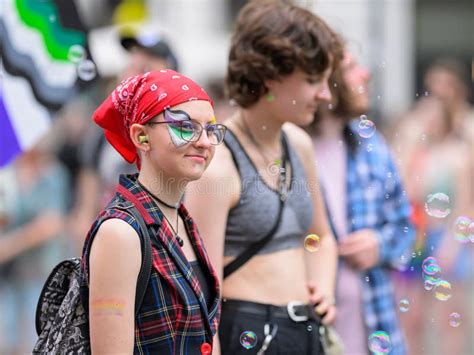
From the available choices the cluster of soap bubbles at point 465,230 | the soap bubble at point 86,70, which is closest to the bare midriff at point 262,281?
the cluster of soap bubbles at point 465,230

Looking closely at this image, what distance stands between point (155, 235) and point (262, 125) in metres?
0.84

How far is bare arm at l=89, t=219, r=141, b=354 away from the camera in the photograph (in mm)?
2340

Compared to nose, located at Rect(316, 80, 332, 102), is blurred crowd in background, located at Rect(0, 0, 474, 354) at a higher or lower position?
lower

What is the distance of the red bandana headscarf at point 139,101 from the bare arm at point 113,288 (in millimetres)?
307

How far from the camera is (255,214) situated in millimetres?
3055

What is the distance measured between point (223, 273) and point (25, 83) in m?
1.32

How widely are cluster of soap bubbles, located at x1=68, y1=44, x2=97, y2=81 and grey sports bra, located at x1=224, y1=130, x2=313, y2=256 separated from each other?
3.18 ft

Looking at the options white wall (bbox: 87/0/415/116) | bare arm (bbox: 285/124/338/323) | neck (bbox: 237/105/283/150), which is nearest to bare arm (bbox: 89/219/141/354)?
neck (bbox: 237/105/283/150)

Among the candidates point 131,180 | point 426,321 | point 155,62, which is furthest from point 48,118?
point 426,321

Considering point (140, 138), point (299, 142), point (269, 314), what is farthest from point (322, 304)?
point (140, 138)

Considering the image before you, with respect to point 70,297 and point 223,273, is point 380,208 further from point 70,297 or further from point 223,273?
point 70,297

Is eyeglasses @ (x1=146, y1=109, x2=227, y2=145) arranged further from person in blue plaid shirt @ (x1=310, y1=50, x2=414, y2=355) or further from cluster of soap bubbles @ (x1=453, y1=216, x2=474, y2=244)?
cluster of soap bubbles @ (x1=453, y1=216, x2=474, y2=244)

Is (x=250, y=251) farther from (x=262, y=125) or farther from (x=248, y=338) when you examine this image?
(x=262, y=125)

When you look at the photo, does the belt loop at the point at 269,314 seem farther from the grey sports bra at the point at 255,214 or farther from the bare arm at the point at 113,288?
the bare arm at the point at 113,288
